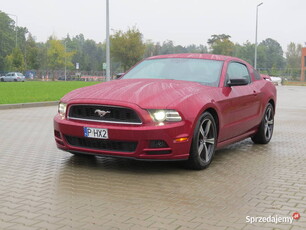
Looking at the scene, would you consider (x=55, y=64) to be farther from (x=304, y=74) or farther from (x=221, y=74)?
(x=221, y=74)

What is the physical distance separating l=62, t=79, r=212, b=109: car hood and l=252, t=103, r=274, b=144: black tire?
2.21m

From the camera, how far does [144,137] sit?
532 centimetres

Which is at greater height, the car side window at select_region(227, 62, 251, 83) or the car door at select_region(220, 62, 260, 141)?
the car side window at select_region(227, 62, 251, 83)

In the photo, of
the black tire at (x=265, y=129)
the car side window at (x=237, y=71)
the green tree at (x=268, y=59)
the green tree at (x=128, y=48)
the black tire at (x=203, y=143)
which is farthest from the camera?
the green tree at (x=268, y=59)

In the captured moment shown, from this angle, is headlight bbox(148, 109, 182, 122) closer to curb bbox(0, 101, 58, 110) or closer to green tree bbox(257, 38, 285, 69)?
curb bbox(0, 101, 58, 110)

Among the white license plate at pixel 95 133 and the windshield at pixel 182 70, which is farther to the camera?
the windshield at pixel 182 70

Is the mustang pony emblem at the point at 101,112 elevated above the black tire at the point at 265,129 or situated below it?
above

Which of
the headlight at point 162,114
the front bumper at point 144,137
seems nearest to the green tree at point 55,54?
the front bumper at point 144,137

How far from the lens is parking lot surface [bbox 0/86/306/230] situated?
3.88 metres

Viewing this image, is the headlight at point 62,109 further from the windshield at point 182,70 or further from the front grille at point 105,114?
the windshield at point 182,70

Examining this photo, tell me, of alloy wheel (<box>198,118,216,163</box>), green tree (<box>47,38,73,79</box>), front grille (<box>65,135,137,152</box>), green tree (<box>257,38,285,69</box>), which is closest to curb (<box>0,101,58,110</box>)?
front grille (<box>65,135,137,152</box>)

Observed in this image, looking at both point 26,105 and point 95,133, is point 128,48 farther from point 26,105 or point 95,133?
point 95,133

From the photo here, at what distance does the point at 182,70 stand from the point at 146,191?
249cm

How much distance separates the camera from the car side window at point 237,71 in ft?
23.2
